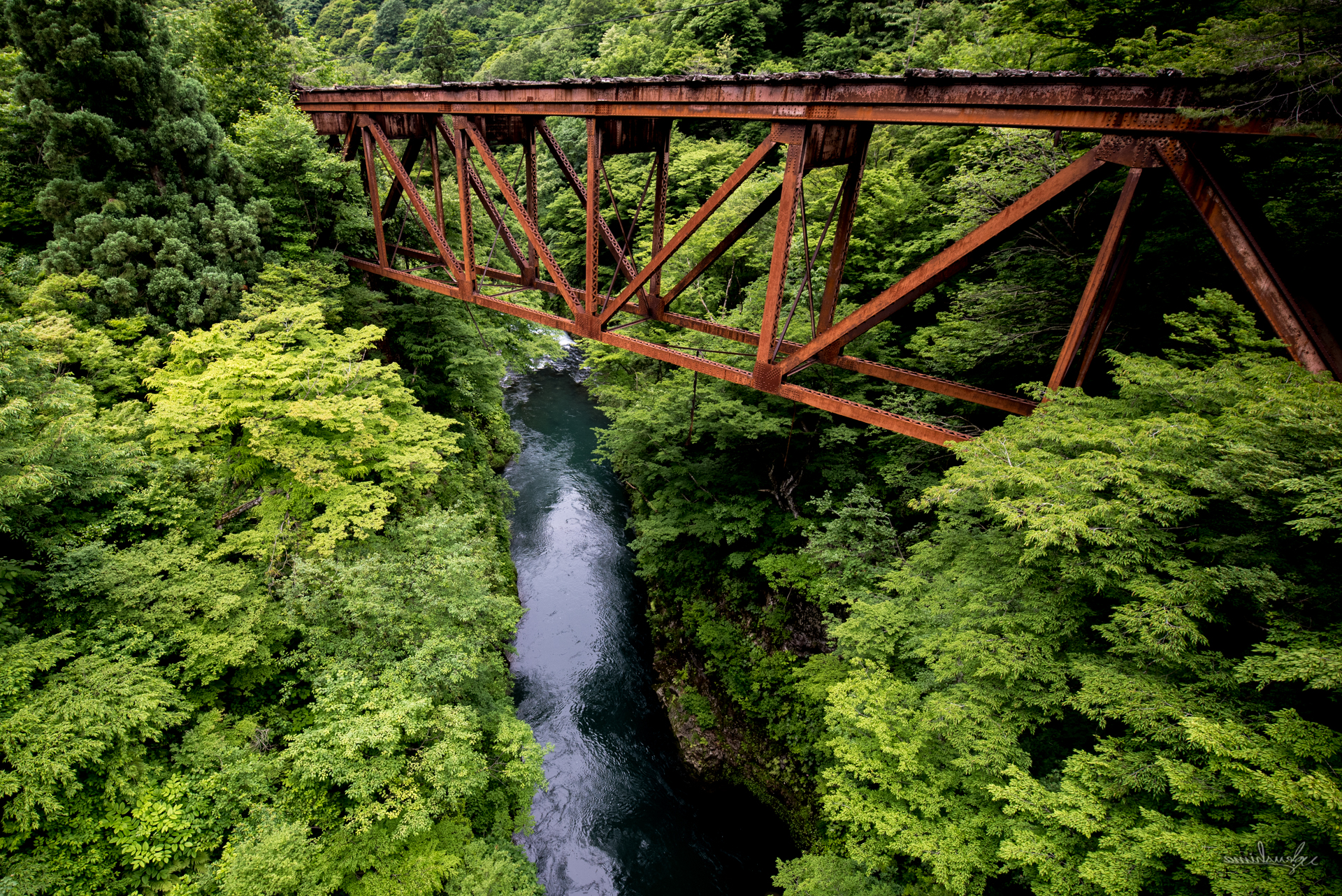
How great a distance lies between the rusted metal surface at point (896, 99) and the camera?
505cm

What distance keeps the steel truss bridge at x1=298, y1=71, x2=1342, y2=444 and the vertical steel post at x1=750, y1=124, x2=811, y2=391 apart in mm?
28

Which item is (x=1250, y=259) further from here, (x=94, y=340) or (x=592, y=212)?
(x=94, y=340)

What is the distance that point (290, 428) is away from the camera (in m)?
9.19

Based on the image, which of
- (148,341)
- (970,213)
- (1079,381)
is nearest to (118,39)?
(148,341)

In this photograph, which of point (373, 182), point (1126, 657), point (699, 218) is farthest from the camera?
point (373, 182)

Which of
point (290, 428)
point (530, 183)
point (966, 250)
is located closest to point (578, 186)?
point (530, 183)

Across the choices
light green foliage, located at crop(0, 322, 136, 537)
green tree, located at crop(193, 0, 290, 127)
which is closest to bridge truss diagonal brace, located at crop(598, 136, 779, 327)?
light green foliage, located at crop(0, 322, 136, 537)

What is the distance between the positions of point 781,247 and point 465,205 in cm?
704

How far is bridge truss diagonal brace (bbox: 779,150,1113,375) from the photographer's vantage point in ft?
18.1

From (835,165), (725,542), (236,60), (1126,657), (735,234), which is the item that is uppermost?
(236,60)

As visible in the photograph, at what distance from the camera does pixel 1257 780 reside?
3873 mm

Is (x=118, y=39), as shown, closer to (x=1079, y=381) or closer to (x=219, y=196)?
(x=219, y=196)

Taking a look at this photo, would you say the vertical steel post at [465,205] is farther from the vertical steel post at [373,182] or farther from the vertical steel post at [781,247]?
the vertical steel post at [781,247]

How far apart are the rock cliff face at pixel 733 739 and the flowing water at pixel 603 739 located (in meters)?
0.33
